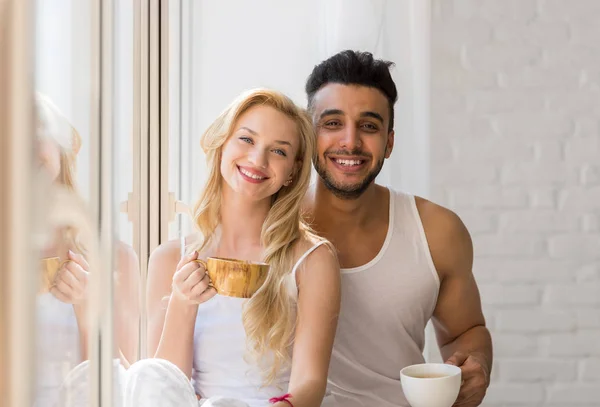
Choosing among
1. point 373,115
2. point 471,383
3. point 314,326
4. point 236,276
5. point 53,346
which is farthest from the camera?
point 373,115

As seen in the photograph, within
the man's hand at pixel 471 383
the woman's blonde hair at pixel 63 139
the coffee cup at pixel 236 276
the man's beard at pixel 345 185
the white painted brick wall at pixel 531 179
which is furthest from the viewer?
the white painted brick wall at pixel 531 179

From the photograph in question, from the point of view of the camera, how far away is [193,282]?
1.23m

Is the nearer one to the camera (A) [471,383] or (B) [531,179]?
(A) [471,383]

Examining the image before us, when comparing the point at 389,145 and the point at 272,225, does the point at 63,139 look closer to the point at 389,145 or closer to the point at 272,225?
the point at 272,225

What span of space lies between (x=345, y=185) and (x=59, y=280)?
1181 millimetres

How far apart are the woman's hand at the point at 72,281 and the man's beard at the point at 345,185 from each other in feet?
3.69

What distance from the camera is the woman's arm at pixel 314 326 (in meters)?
1.27

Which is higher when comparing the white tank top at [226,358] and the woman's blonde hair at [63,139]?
the woman's blonde hair at [63,139]

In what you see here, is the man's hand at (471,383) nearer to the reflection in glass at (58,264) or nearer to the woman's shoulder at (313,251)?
the woman's shoulder at (313,251)

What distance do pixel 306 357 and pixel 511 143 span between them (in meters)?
1.27

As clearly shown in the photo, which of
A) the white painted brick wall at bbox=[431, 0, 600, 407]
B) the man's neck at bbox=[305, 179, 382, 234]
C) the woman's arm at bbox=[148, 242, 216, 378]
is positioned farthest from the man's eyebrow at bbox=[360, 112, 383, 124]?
the white painted brick wall at bbox=[431, 0, 600, 407]

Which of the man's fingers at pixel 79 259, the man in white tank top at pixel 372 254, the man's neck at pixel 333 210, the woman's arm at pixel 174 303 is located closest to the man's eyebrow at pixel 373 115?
the man in white tank top at pixel 372 254

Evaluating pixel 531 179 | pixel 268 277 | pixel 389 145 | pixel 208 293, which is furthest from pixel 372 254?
pixel 531 179

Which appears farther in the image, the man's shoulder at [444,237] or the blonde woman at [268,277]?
the man's shoulder at [444,237]
